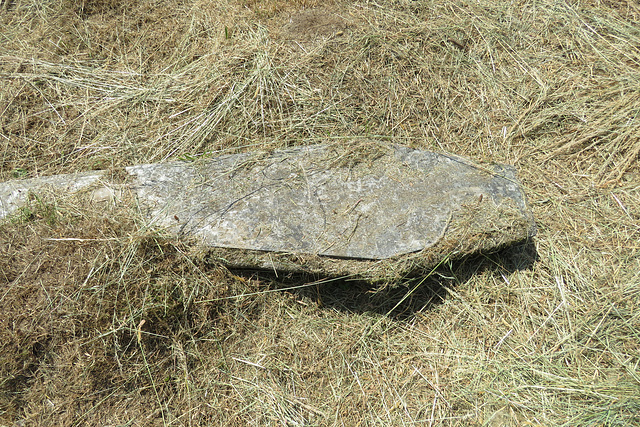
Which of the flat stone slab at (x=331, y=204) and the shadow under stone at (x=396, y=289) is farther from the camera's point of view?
the shadow under stone at (x=396, y=289)

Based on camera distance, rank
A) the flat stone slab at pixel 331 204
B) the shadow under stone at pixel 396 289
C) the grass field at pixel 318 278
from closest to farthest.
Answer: the grass field at pixel 318 278
the flat stone slab at pixel 331 204
the shadow under stone at pixel 396 289

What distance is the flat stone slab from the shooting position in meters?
2.92

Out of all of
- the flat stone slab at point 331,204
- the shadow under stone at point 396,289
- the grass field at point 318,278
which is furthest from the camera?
the shadow under stone at point 396,289

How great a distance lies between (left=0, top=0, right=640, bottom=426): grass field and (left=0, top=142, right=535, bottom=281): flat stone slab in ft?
0.67

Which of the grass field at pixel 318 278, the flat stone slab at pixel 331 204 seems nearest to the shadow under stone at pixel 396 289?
the grass field at pixel 318 278

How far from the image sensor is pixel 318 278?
304 cm

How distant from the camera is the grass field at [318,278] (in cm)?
274

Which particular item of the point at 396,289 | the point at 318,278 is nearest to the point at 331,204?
the point at 318,278

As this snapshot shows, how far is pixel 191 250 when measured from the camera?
2922 millimetres

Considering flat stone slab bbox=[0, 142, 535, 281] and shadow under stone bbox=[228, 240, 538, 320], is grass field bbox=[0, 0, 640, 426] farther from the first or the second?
flat stone slab bbox=[0, 142, 535, 281]

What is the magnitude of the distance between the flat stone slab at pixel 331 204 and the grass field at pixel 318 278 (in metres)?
0.20

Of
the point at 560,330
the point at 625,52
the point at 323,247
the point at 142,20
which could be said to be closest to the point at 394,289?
the point at 323,247

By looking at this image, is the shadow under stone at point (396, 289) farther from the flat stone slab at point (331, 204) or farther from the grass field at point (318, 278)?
the flat stone slab at point (331, 204)

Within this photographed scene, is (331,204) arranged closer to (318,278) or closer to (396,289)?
(318,278)
